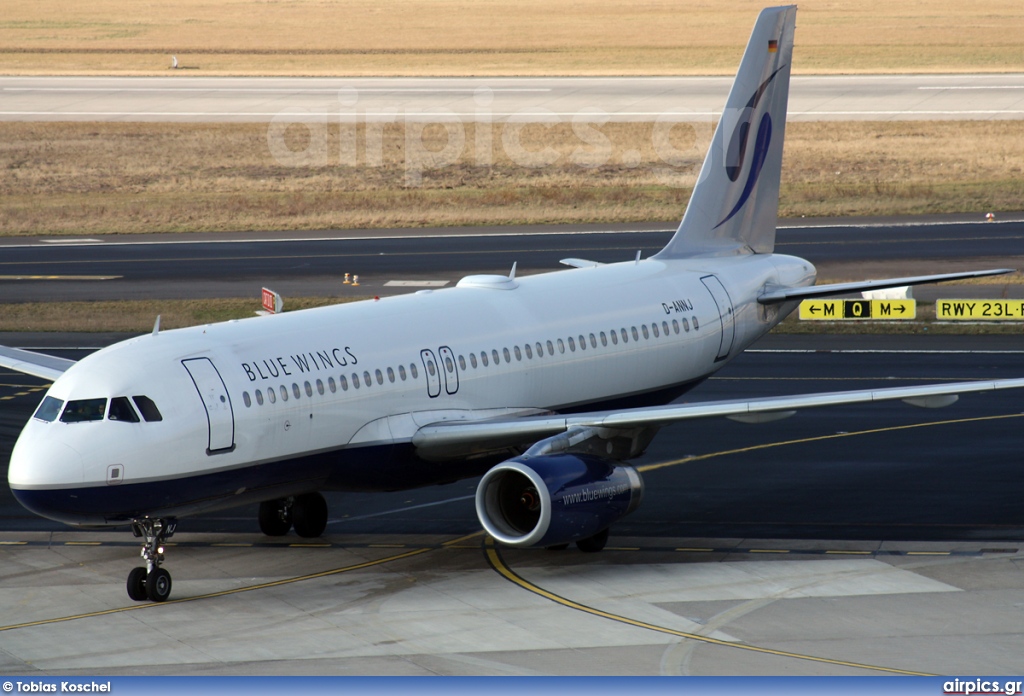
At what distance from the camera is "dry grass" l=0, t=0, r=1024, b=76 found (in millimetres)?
137375

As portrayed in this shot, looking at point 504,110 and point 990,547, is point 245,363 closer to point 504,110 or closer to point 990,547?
point 990,547

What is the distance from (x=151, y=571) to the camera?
81.2ft

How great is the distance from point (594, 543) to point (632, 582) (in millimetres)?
2037

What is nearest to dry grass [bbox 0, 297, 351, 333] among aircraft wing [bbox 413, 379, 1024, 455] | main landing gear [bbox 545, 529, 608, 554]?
aircraft wing [bbox 413, 379, 1024, 455]

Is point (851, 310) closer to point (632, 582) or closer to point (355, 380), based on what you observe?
point (632, 582)

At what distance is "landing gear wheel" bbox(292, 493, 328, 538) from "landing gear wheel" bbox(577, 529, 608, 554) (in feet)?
17.8

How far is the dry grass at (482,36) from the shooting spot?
451 ft

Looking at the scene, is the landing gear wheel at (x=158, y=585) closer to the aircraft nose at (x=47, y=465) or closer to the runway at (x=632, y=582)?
the runway at (x=632, y=582)

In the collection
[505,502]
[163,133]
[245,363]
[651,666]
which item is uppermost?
[163,133]

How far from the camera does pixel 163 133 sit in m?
101

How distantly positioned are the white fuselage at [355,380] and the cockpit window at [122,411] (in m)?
0.11

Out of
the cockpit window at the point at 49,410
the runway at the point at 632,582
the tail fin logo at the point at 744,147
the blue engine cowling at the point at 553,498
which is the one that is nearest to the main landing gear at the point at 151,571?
the runway at the point at 632,582

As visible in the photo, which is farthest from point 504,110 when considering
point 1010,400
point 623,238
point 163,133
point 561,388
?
point 561,388

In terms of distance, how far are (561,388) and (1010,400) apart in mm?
16215
